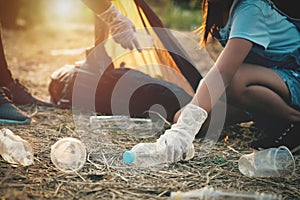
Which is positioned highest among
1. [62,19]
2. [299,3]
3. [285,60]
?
[299,3]

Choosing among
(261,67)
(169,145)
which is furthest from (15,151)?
(261,67)

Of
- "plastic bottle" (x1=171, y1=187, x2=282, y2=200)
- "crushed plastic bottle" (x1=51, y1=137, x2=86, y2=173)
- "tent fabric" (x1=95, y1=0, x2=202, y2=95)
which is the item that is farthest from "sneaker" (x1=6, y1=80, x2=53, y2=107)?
"plastic bottle" (x1=171, y1=187, x2=282, y2=200)

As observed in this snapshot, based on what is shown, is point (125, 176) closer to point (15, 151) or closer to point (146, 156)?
point (146, 156)

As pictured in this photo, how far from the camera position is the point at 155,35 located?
8.05 feet

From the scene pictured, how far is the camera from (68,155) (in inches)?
62.2

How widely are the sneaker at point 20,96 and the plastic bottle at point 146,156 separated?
3.67ft

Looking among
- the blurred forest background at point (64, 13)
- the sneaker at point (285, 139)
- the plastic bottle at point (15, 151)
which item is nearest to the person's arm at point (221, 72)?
the sneaker at point (285, 139)

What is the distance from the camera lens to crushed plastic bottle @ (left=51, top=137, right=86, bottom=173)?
61.7 inches

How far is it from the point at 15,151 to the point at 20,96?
977 millimetres

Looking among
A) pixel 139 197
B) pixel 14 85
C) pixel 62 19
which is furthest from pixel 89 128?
pixel 62 19

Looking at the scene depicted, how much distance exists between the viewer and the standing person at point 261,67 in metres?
1.72

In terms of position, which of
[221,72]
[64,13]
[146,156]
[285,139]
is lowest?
[64,13]

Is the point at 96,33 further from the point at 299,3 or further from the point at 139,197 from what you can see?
the point at 139,197

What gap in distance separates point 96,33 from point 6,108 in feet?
2.23
